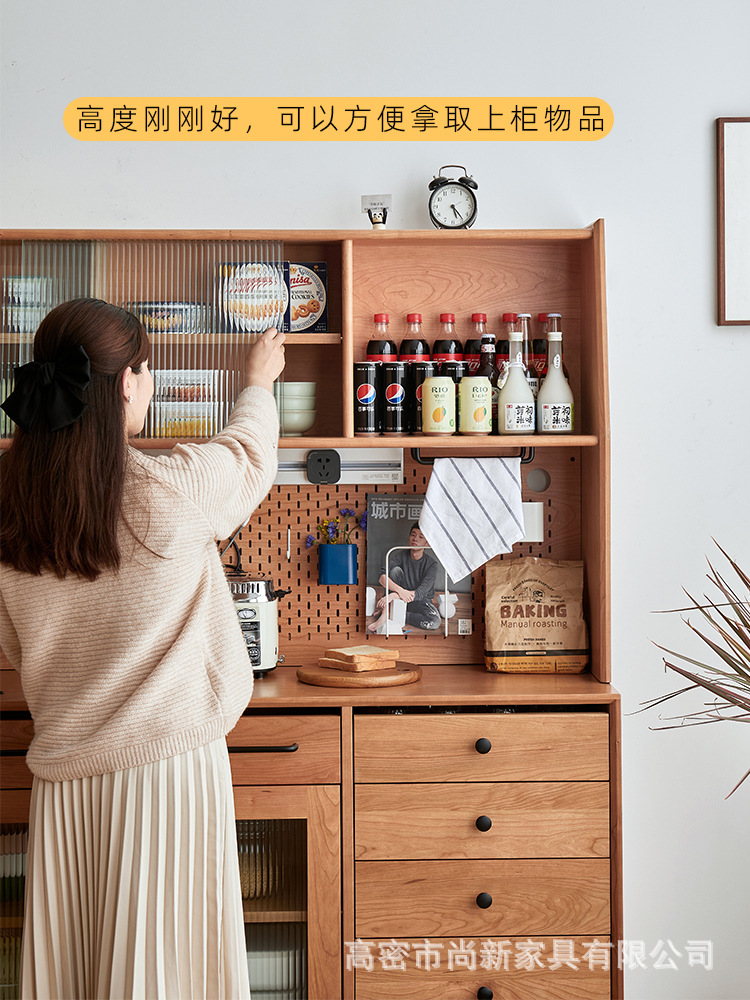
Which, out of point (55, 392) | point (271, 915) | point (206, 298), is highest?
point (206, 298)

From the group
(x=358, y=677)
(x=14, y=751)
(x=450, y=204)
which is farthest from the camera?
(x=450, y=204)

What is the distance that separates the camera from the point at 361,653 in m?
2.15

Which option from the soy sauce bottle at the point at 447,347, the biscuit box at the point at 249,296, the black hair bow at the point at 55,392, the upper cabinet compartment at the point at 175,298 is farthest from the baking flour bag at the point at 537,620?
the black hair bow at the point at 55,392

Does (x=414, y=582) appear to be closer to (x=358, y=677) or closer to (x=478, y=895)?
(x=358, y=677)

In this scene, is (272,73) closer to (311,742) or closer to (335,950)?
(311,742)

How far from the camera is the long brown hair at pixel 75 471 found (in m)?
1.47

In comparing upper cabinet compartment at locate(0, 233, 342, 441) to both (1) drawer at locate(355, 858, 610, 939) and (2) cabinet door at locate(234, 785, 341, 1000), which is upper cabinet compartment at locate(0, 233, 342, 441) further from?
(1) drawer at locate(355, 858, 610, 939)

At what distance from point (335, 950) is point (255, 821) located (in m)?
0.33

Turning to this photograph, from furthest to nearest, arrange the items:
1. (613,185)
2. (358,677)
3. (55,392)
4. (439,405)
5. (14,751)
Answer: (613,185) < (439,405) < (358,677) < (14,751) < (55,392)

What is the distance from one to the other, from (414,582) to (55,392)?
1.18 metres

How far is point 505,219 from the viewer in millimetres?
2383

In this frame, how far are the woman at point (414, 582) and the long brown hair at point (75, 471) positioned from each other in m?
1.00

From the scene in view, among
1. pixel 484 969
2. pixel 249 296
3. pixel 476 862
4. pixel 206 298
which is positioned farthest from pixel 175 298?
pixel 484 969

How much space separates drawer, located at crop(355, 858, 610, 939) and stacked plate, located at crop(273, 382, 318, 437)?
1.04m
